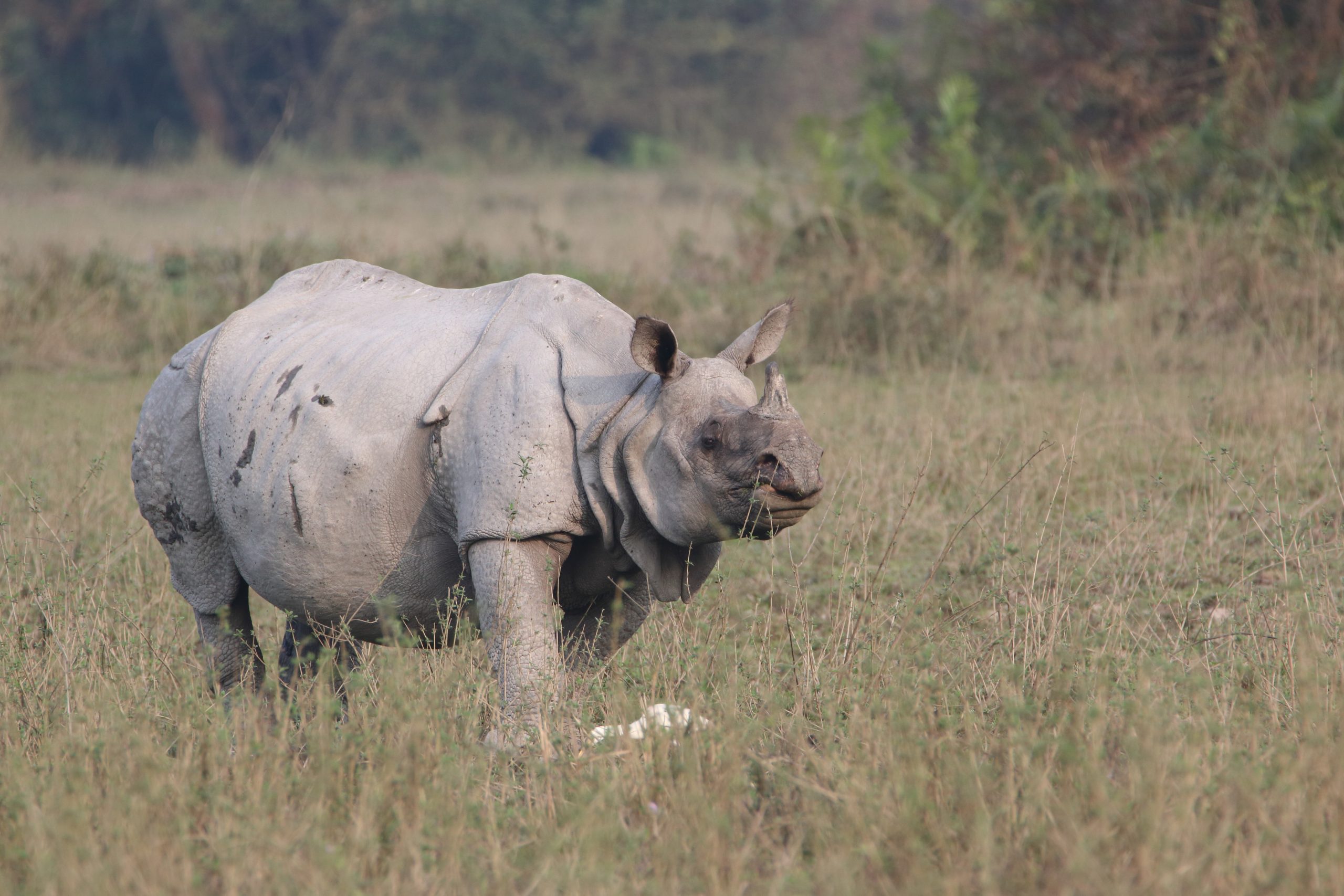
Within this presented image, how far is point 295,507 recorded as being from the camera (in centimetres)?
442

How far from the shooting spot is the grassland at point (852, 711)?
3.29 meters

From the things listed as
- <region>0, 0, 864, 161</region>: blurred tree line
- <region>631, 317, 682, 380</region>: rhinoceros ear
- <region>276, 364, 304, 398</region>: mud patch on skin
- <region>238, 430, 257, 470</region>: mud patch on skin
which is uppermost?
<region>631, 317, 682, 380</region>: rhinoceros ear

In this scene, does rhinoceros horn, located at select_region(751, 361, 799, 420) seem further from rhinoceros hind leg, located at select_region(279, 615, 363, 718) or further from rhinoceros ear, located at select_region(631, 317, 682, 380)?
rhinoceros hind leg, located at select_region(279, 615, 363, 718)

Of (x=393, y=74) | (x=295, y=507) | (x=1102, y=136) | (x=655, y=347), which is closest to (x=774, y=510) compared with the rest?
(x=655, y=347)

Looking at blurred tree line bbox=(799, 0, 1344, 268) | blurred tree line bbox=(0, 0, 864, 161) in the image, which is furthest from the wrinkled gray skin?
blurred tree line bbox=(0, 0, 864, 161)

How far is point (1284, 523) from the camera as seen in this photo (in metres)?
5.90

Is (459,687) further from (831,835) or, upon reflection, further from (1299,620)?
(1299,620)

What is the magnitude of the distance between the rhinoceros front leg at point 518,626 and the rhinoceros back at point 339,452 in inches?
13.2

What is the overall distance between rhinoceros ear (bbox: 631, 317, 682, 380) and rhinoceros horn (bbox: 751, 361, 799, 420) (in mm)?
248

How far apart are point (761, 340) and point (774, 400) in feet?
1.37

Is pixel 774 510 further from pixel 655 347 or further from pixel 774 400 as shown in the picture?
pixel 655 347

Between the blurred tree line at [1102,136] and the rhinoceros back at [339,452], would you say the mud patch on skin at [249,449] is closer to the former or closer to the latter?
the rhinoceros back at [339,452]

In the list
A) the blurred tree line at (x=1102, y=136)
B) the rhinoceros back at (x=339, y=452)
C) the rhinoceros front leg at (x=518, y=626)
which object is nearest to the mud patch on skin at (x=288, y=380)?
the rhinoceros back at (x=339, y=452)

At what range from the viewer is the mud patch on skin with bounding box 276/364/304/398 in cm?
456
